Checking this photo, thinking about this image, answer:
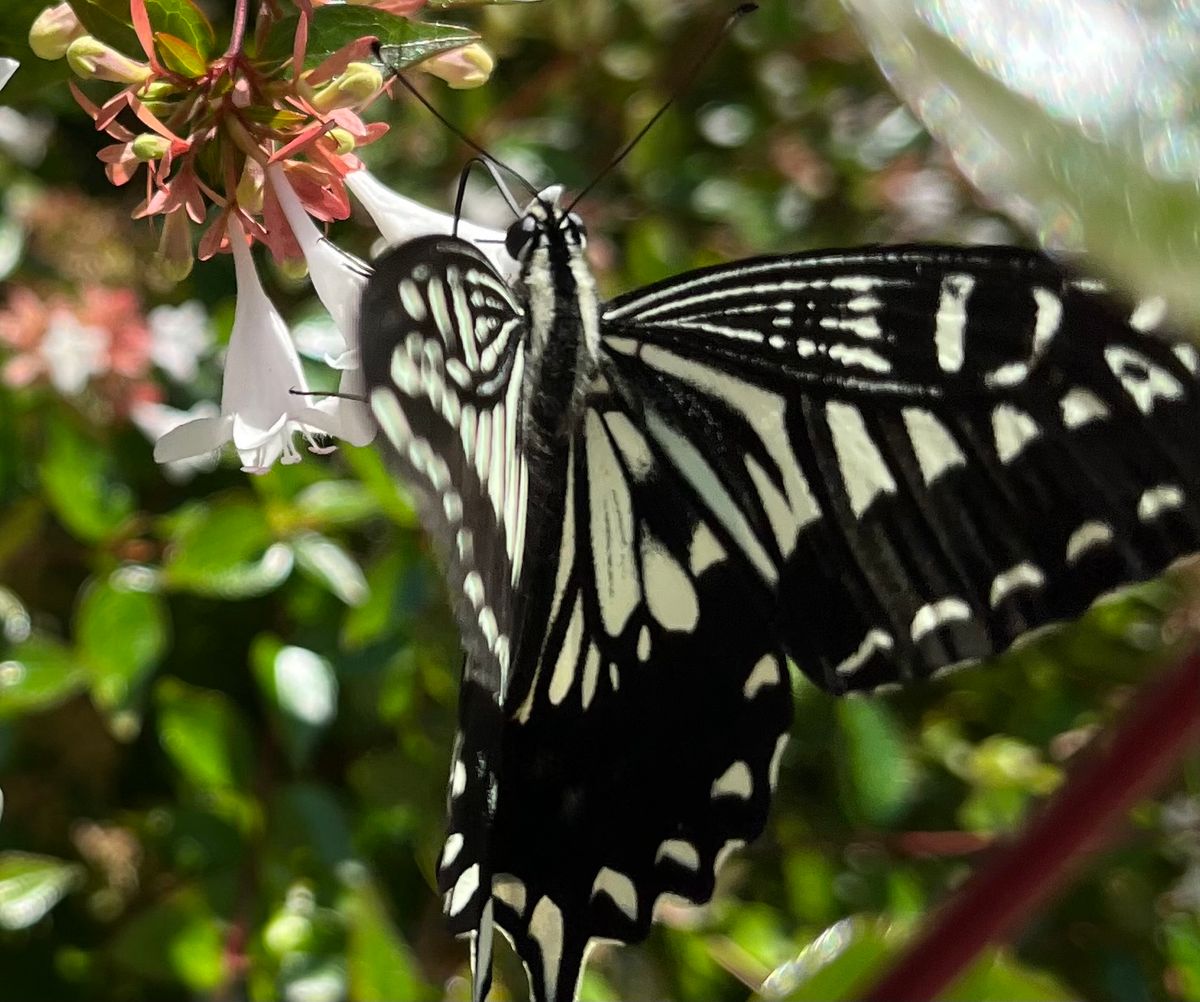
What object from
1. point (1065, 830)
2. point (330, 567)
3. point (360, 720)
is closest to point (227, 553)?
point (330, 567)

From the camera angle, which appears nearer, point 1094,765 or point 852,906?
point 1094,765

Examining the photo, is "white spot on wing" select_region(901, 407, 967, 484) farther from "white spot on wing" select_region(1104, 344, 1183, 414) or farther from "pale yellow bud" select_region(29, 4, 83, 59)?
"pale yellow bud" select_region(29, 4, 83, 59)

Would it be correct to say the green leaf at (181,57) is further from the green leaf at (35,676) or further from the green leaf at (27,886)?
the green leaf at (27,886)

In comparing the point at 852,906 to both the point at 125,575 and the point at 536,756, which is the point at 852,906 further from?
the point at 125,575

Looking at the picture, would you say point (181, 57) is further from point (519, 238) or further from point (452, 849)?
point (452, 849)

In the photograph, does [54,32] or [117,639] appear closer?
[54,32]

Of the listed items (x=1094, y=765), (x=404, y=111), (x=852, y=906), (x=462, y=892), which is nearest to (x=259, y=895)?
(x=462, y=892)

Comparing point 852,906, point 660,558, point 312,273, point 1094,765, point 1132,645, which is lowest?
point 852,906
